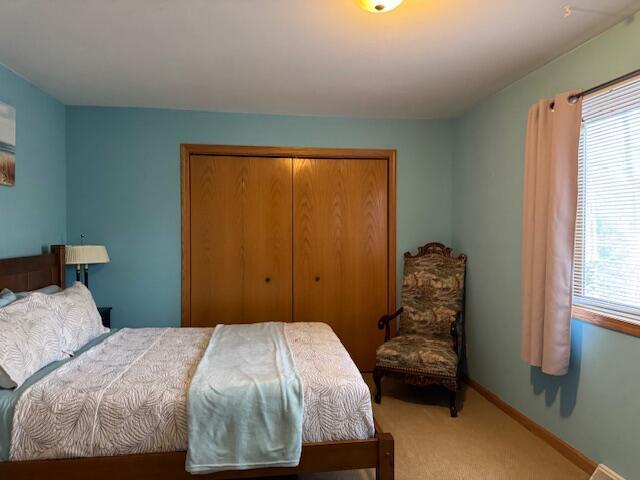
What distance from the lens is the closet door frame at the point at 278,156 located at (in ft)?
13.0

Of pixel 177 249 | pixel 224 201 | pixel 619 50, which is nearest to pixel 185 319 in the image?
pixel 177 249

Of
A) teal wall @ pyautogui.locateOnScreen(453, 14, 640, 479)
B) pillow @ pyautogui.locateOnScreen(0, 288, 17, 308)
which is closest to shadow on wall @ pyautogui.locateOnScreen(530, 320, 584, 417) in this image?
teal wall @ pyautogui.locateOnScreen(453, 14, 640, 479)

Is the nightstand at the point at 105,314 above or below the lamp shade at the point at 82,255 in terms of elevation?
below

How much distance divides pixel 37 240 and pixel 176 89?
161 cm

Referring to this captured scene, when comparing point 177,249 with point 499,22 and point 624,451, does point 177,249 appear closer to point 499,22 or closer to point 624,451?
point 499,22

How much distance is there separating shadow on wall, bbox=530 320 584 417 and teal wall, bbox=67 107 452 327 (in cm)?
271

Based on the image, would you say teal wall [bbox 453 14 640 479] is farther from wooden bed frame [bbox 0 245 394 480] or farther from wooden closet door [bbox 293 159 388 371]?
wooden bed frame [bbox 0 245 394 480]

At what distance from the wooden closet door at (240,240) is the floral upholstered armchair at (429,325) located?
1124mm

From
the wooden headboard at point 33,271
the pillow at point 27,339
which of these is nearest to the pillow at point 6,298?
the pillow at point 27,339

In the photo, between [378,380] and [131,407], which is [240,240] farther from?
[131,407]

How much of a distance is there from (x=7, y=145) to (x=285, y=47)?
203 centimetres

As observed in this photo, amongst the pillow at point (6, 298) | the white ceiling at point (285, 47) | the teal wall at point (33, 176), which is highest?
the white ceiling at point (285, 47)

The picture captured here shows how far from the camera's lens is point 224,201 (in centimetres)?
405

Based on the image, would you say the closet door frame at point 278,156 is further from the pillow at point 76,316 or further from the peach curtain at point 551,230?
the peach curtain at point 551,230
